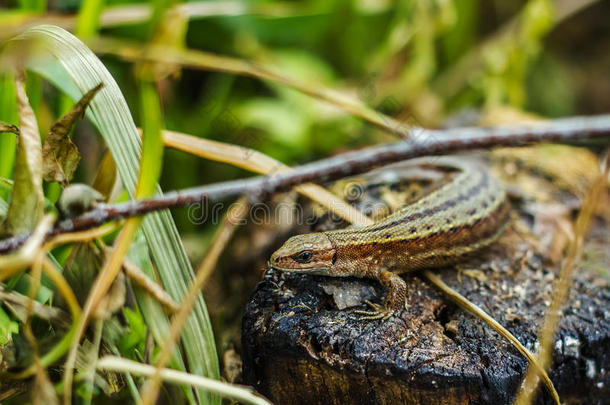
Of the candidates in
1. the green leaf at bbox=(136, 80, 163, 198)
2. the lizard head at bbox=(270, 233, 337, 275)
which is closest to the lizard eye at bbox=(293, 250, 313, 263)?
the lizard head at bbox=(270, 233, 337, 275)

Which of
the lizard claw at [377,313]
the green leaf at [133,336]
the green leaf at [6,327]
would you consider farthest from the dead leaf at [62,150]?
the lizard claw at [377,313]

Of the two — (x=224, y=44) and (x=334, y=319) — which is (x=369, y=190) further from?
(x=224, y=44)

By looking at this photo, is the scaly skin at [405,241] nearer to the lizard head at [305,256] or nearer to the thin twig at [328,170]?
the lizard head at [305,256]

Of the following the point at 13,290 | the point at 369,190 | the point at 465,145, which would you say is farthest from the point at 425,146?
the point at 13,290

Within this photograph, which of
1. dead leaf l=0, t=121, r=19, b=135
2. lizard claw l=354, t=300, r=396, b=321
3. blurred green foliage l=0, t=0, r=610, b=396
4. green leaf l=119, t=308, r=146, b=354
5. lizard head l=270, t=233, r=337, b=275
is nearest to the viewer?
dead leaf l=0, t=121, r=19, b=135

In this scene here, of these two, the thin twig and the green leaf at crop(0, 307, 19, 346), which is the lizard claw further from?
the green leaf at crop(0, 307, 19, 346)

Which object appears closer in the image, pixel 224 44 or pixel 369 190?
pixel 369 190
